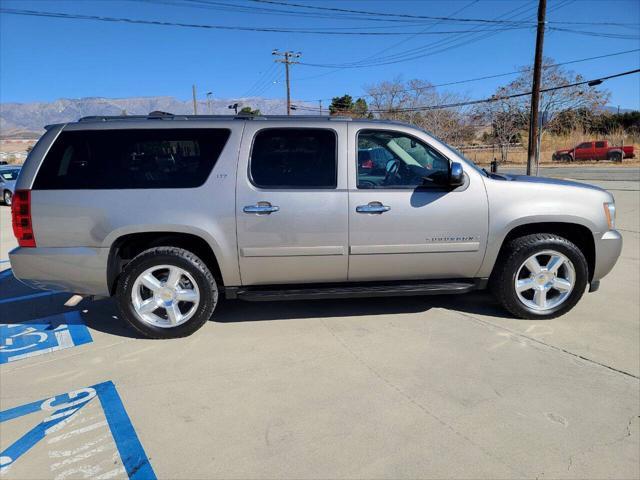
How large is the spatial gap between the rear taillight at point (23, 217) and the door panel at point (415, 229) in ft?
8.50

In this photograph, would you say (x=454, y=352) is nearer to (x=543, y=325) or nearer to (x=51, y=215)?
(x=543, y=325)

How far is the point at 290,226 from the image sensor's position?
12.5 ft

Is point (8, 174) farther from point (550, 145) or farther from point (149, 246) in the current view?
point (550, 145)

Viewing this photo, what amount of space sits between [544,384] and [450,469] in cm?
120

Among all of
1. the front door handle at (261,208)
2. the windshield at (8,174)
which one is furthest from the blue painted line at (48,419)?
the windshield at (8,174)

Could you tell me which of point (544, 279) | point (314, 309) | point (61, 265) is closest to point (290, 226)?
point (314, 309)

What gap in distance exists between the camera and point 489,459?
2.42 m

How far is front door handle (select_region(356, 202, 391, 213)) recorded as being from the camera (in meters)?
3.86

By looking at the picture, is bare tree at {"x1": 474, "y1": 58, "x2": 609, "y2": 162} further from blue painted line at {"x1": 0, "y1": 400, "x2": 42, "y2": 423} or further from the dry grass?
blue painted line at {"x1": 0, "y1": 400, "x2": 42, "y2": 423}

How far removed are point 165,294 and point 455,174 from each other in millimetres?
2641

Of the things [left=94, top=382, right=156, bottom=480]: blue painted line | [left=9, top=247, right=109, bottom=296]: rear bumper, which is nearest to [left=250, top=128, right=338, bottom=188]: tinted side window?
[left=9, top=247, right=109, bottom=296]: rear bumper

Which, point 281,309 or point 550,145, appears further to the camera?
point 550,145

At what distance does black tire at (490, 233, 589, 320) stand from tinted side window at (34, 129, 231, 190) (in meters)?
2.71

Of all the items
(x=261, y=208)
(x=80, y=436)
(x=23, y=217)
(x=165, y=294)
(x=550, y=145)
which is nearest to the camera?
(x=80, y=436)
